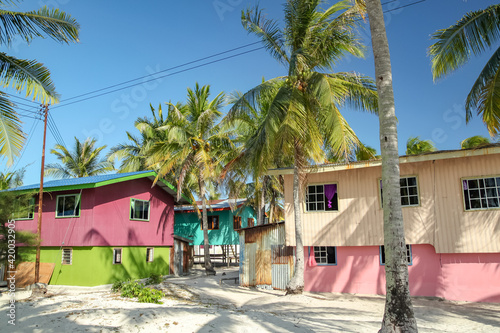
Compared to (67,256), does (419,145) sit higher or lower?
higher

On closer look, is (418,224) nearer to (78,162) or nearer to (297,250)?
(297,250)

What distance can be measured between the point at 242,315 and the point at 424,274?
9.13m

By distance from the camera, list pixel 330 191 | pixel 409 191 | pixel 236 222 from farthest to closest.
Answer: pixel 236 222
pixel 330 191
pixel 409 191

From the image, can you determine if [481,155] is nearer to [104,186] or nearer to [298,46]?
[298,46]

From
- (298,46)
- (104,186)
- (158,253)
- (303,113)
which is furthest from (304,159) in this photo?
(158,253)

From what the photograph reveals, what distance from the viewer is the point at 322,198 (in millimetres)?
16969

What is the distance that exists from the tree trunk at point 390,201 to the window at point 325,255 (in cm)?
967

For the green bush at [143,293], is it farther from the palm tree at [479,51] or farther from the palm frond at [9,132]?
the palm tree at [479,51]

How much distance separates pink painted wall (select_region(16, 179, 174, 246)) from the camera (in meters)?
19.0

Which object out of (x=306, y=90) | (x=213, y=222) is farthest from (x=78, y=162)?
(x=306, y=90)

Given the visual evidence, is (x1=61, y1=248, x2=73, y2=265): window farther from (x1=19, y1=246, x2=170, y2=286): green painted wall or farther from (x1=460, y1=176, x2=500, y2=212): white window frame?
(x1=460, y1=176, x2=500, y2=212): white window frame

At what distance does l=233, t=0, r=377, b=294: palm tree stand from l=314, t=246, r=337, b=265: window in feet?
6.68

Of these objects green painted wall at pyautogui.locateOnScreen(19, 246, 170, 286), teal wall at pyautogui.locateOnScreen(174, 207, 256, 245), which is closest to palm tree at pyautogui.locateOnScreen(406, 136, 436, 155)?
teal wall at pyautogui.locateOnScreen(174, 207, 256, 245)

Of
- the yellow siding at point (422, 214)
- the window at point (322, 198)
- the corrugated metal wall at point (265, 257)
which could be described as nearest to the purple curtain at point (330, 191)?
the window at point (322, 198)
